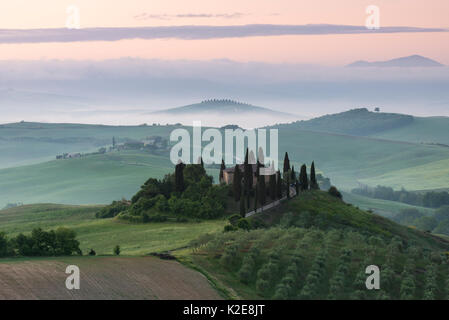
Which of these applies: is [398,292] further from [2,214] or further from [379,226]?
[2,214]

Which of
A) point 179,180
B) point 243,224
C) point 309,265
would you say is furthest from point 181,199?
point 309,265

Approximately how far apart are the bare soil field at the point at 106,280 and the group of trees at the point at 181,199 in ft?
114

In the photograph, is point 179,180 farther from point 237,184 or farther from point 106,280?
point 106,280

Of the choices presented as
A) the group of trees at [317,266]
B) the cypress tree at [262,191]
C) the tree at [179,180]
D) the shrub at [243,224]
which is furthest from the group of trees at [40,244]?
the cypress tree at [262,191]

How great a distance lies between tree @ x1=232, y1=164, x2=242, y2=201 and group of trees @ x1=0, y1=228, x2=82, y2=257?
3767cm

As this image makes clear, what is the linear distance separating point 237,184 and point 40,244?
4040cm

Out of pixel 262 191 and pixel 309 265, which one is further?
pixel 262 191

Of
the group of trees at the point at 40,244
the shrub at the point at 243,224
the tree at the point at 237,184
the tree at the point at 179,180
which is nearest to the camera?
the group of trees at the point at 40,244

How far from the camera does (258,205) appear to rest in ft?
297

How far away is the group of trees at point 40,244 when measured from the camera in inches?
2156

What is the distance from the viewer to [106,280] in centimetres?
4431

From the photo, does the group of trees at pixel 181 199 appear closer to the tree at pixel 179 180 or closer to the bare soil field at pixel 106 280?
the tree at pixel 179 180

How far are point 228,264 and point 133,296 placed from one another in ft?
46.6

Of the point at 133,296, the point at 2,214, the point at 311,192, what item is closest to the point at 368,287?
the point at 133,296
